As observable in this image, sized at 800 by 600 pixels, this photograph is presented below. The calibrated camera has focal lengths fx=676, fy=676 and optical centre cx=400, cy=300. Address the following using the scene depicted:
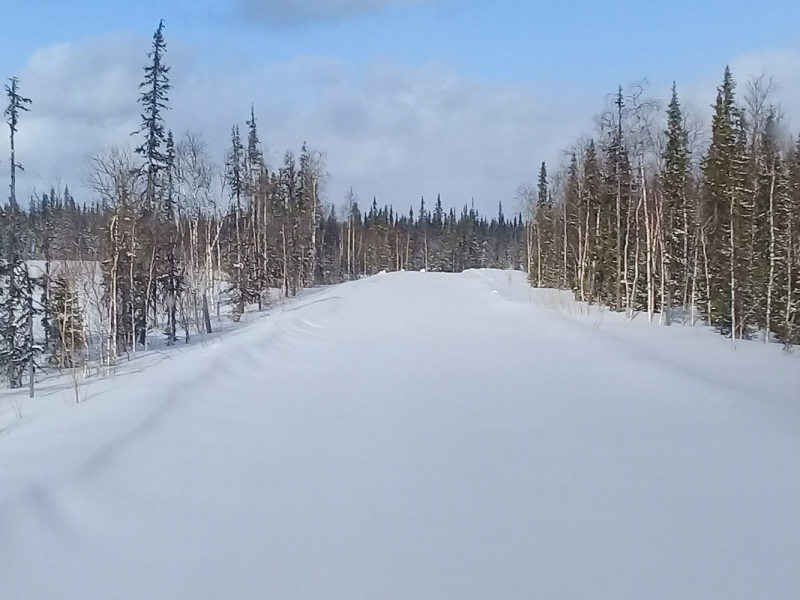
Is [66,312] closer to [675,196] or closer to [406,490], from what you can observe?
[406,490]

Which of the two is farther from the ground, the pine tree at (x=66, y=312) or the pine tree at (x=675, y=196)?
the pine tree at (x=675, y=196)

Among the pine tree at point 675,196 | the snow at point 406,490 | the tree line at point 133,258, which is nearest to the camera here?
the snow at point 406,490

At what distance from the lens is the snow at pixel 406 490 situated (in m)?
4.37

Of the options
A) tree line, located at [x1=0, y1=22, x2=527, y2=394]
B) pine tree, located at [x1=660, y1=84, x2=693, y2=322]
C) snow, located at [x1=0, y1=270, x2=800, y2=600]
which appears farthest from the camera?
pine tree, located at [x1=660, y1=84, x2=693, y2=322]

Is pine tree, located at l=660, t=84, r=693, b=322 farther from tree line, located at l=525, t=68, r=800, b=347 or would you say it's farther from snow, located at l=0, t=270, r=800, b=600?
snow, located at l=0, t=270, r=800, b=600

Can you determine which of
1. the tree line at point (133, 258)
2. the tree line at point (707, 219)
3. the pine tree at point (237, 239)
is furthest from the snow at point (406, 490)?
the pine tree at point (237, 239)

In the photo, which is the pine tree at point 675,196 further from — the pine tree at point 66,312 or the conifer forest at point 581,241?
the pine tree at point 66,312

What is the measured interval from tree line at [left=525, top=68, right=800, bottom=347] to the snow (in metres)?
15.6

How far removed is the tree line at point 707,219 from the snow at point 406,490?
51.1ft

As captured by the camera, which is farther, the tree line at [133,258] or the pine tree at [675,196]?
the pine tree at [675,196]

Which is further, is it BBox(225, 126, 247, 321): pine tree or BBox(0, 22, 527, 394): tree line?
BBox(225, 126, 247, 321): pine tree

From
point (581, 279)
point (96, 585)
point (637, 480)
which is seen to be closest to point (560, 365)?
point (637, 480)

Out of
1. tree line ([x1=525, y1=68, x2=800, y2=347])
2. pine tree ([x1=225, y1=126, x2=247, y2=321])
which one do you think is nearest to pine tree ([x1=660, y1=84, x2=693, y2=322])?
tree line ([x1=525, y1=68, x2=800, y2=347])

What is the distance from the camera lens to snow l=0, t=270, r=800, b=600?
4372 millimetres
